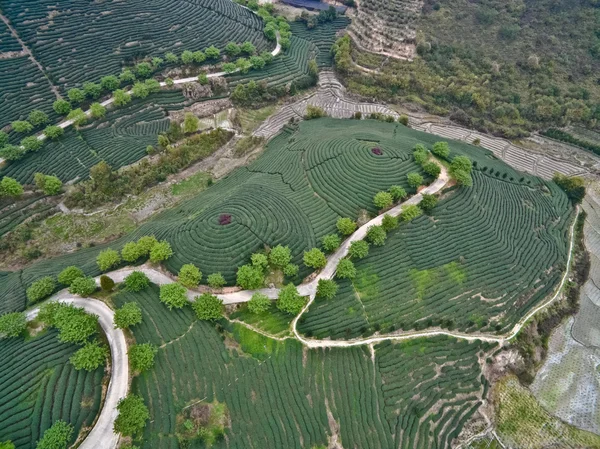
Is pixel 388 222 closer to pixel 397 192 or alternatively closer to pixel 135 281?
pixel 397 192

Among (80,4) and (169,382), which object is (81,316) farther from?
(80,4)

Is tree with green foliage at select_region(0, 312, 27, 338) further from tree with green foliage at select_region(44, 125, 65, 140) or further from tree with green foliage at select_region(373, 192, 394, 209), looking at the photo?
tree with green foliage at select_region(373, 192, 394, 209)

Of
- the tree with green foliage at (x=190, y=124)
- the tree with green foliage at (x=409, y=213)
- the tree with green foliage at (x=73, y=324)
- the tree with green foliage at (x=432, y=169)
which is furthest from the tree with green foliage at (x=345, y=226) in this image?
the tree with green foliage at (x=190, y=124)

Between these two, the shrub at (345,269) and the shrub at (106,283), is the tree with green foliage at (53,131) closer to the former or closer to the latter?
the shrub at (106,283)

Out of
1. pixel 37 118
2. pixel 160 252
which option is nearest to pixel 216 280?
pixel 160 252

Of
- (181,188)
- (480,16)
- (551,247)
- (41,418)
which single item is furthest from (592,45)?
(41,418)
